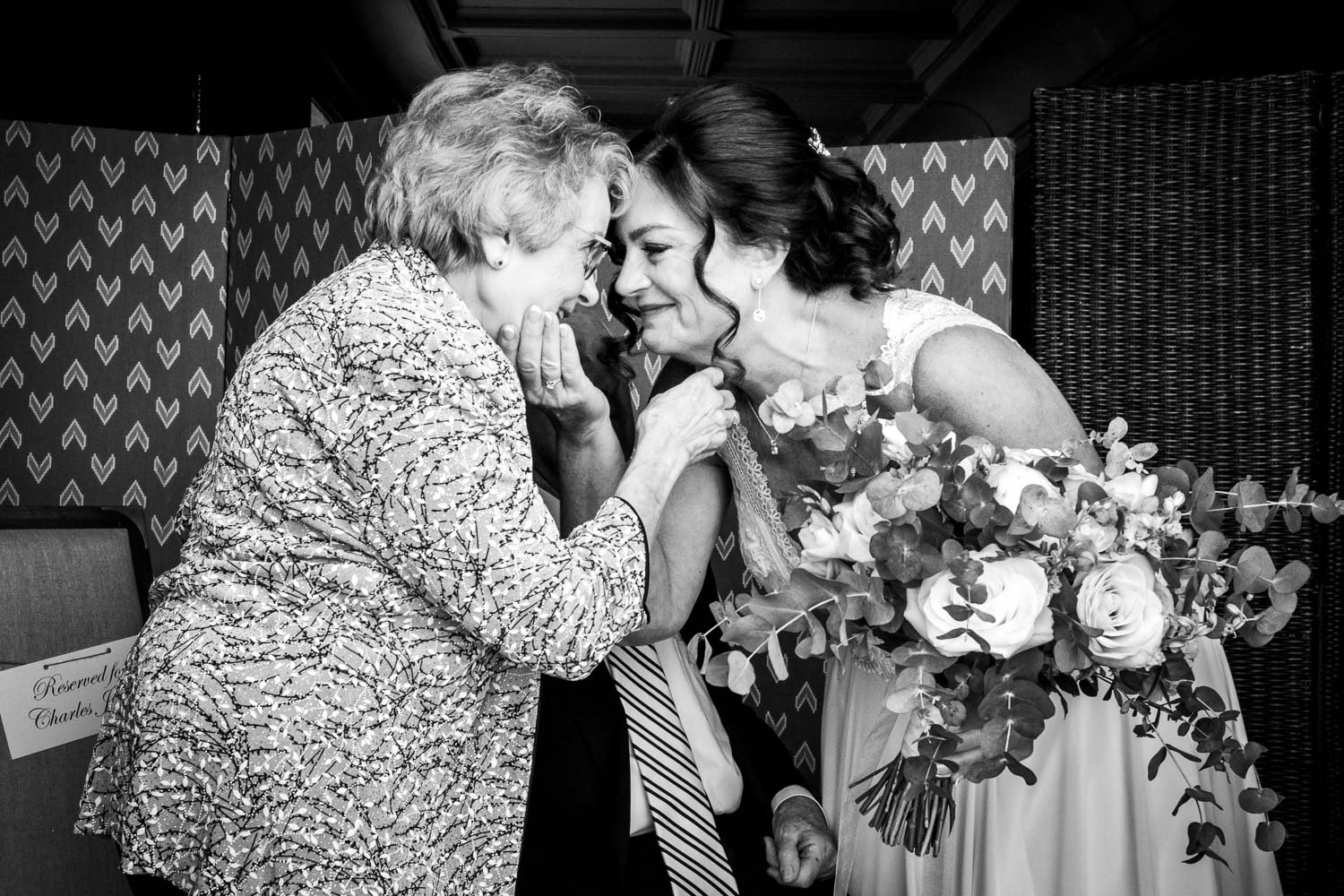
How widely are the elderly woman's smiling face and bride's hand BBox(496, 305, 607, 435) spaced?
20 mm

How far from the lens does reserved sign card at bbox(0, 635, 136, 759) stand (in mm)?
1707

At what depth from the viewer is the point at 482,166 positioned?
1414 mm

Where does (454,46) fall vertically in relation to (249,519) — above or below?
above

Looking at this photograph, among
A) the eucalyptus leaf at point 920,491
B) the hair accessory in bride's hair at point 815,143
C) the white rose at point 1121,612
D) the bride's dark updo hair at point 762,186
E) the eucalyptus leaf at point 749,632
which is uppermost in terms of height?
the hair accessory in bride's hair at point 815,143

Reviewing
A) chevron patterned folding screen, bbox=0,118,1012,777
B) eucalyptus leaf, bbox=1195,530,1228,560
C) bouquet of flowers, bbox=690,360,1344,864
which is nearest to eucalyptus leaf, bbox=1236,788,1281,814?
bouquet of flowers, bbox=690,360,1344,864

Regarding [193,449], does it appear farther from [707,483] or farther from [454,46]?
[454,46]

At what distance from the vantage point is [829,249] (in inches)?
69.9

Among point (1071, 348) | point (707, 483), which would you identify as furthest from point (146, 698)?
point (1071, 348)

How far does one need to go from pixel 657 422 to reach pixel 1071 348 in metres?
1.23

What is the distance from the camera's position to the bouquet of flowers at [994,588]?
1.08 metres

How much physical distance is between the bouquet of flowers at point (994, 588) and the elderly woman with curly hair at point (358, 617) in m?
0.24

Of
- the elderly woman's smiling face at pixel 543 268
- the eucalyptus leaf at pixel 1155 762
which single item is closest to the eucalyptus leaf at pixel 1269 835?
the eucalyptus leaf at pixel 1155 762

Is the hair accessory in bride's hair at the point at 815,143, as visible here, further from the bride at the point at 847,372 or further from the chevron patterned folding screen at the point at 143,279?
the chevron patterned folding screen at the point at 143,279

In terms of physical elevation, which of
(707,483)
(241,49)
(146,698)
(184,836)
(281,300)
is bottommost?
(184,836)
